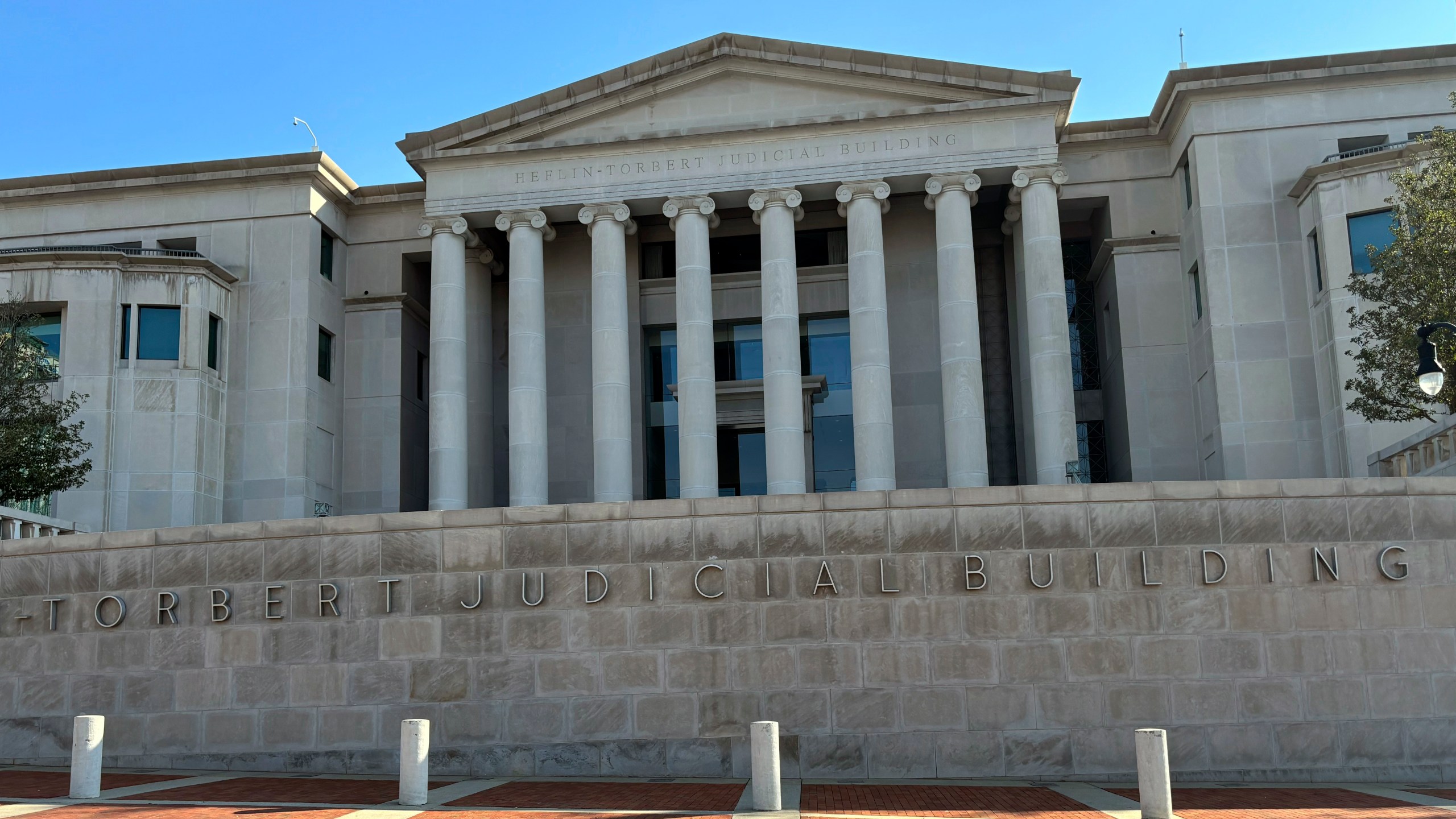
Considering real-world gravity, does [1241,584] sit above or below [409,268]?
below

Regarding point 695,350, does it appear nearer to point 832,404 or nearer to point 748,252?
point 832,404

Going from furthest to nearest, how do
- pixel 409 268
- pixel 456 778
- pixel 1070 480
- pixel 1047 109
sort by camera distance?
1. pixel 409 268
2. pixel 1047 109
3. pixel 1070 480
4. pixel 456 778

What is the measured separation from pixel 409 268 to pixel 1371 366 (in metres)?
30.8

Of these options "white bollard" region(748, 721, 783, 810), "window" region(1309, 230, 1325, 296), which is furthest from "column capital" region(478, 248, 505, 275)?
"white bollard" region(748, 721, 783, 810)

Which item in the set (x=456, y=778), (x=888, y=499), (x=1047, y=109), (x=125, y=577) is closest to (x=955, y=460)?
(x=1047, y=109)

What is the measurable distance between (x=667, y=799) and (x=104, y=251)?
97.8 ft

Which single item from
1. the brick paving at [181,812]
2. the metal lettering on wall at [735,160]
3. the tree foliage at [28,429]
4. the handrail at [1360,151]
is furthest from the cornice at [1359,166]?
the tree foliage at [28,429]

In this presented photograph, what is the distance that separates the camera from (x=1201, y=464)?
123ft

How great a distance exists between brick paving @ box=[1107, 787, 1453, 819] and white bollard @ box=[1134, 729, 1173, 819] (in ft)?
3.35

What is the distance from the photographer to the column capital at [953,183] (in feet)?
122

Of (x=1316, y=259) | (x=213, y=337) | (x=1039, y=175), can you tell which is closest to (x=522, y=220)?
(x=213, y=337)

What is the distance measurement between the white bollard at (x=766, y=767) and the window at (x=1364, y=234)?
976 inches

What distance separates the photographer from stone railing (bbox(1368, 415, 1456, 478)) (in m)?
22.6

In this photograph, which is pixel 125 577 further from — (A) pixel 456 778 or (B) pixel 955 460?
(B) pixel 955 460
